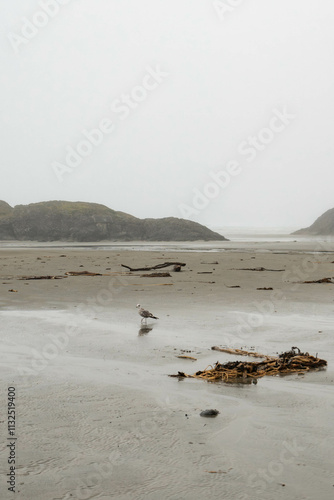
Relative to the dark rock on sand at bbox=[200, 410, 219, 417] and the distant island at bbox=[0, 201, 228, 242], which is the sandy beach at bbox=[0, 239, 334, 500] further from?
the distant island at bbox=[0, 201, 228, 242]

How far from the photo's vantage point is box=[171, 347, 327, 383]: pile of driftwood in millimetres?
5652

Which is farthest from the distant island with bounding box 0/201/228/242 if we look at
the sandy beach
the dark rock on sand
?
the dark rock on sand

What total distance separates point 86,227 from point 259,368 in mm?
76404

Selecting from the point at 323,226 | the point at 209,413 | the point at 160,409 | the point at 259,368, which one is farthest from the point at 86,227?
the point at 209,413

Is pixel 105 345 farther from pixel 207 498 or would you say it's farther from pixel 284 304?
pixel 284 304

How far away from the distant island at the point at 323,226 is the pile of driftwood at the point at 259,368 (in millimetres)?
114482

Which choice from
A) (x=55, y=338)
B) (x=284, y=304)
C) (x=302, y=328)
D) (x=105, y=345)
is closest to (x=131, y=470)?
(x=105, y=345)

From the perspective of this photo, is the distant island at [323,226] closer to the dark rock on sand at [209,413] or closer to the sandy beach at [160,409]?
the sandy beach at [160,409]

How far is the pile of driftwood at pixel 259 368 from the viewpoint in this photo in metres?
5.65

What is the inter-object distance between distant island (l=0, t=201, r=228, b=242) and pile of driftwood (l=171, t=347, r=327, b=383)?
234 feet

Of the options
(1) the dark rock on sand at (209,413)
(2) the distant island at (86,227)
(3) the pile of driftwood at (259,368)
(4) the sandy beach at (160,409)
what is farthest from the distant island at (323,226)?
(1) the dark rock on sand at (209,413)

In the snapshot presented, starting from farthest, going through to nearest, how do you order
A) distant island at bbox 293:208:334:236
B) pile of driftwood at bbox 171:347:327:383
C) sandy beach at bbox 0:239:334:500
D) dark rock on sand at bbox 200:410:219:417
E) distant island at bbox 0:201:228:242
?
distant island at bbox 293:208:334:236 → distant island at bbox 0:201:228:242 → pile of driftwood at bbox 171:347:327:383 → dark rock on sand at bbox 200:410:219:417 → sandy beach at bbox 0:239:334:500

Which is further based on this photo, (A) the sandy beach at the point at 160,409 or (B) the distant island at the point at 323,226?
(B) the distant island at the point at 323,226

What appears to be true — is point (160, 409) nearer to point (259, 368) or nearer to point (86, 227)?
point (259, 368)
